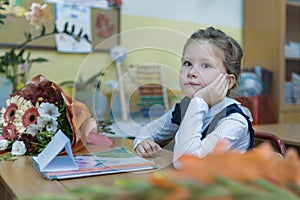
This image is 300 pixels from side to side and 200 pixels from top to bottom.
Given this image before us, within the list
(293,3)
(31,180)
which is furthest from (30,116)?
(293,3)

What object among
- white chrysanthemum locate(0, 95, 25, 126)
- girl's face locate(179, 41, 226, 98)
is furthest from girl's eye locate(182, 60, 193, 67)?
white chrysanthemum locate(0, 95, 25, 126)

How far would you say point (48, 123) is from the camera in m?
1.03

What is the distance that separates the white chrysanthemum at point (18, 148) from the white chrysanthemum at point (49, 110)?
10 cm

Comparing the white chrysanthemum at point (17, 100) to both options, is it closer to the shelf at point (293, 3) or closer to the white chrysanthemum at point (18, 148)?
the white chrysanthemum at point (18, 148)

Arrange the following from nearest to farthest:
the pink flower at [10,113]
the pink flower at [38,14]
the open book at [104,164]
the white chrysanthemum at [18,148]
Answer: the open book at [104,164], the white chrysanthemum at [18,148], the pink flower at [10,113], the pink flower at [38,14]

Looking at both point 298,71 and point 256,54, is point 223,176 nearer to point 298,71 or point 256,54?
point 256,54

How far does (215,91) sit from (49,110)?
49cm

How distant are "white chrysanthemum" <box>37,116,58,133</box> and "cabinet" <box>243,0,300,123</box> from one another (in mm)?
1901

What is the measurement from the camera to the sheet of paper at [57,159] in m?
0.75

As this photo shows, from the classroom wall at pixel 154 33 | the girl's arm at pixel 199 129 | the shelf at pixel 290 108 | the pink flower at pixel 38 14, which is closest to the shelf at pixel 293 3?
the classroom wall at pixel 154 33

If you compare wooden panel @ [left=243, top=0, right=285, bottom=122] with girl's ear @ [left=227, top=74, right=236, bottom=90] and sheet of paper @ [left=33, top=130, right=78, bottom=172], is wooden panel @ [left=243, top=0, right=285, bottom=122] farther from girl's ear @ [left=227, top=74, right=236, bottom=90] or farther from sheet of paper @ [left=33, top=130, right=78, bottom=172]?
sheet of paper @ [left=33, top=130, right=78, bottom=172]

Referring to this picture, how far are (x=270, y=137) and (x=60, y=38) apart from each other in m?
1.34

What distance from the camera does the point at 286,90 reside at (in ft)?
9.00

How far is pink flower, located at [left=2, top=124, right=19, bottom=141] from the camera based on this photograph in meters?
1.02
